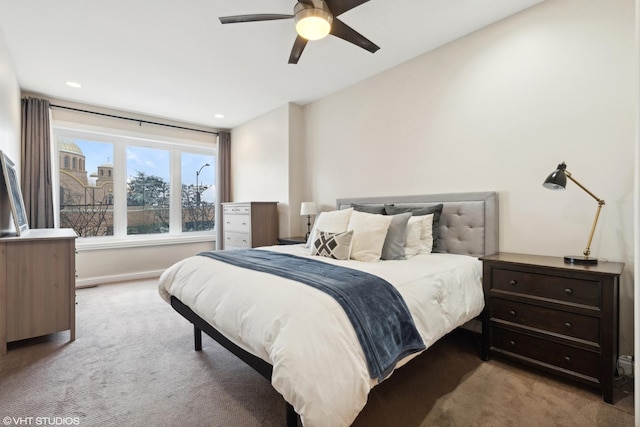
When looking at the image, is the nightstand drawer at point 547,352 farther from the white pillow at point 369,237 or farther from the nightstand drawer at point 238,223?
the nightstand drawer at point 238,223

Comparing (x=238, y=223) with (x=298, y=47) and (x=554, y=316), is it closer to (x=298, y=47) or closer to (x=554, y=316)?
(x=298, y=47)

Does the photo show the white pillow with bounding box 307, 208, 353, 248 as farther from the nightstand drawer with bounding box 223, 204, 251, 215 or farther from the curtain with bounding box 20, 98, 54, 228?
the curtain with bounding box 20, 98, 54, 228

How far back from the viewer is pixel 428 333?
167 centimetres

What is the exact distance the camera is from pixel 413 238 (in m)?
2.55

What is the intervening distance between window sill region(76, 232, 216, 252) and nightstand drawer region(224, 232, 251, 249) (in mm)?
755

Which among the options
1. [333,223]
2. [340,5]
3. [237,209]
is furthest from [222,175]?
[340,5]

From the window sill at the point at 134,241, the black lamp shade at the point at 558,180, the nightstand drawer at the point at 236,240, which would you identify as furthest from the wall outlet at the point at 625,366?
the window sill at the point at 134,241

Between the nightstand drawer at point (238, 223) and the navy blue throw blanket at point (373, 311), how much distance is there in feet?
8.42

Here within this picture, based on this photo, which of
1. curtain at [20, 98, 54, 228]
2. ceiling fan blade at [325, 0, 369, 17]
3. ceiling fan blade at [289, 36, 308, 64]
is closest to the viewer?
ceiling fan blade at [325, 0, 369, 17]

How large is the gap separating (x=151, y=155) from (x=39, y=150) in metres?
1.47

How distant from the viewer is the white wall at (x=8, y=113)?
2559mm

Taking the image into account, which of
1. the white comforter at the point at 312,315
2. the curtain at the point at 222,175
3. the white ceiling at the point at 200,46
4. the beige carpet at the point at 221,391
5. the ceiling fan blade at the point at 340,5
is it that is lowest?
the beige carpet at the point at 221,391

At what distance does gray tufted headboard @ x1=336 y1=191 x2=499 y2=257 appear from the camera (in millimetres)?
2504

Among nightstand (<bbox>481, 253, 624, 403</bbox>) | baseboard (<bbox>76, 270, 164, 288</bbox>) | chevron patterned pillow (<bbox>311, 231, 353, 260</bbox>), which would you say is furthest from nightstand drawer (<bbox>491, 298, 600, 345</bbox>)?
baseboard (<bbox>76, 270, 164, 288</bbox>)
